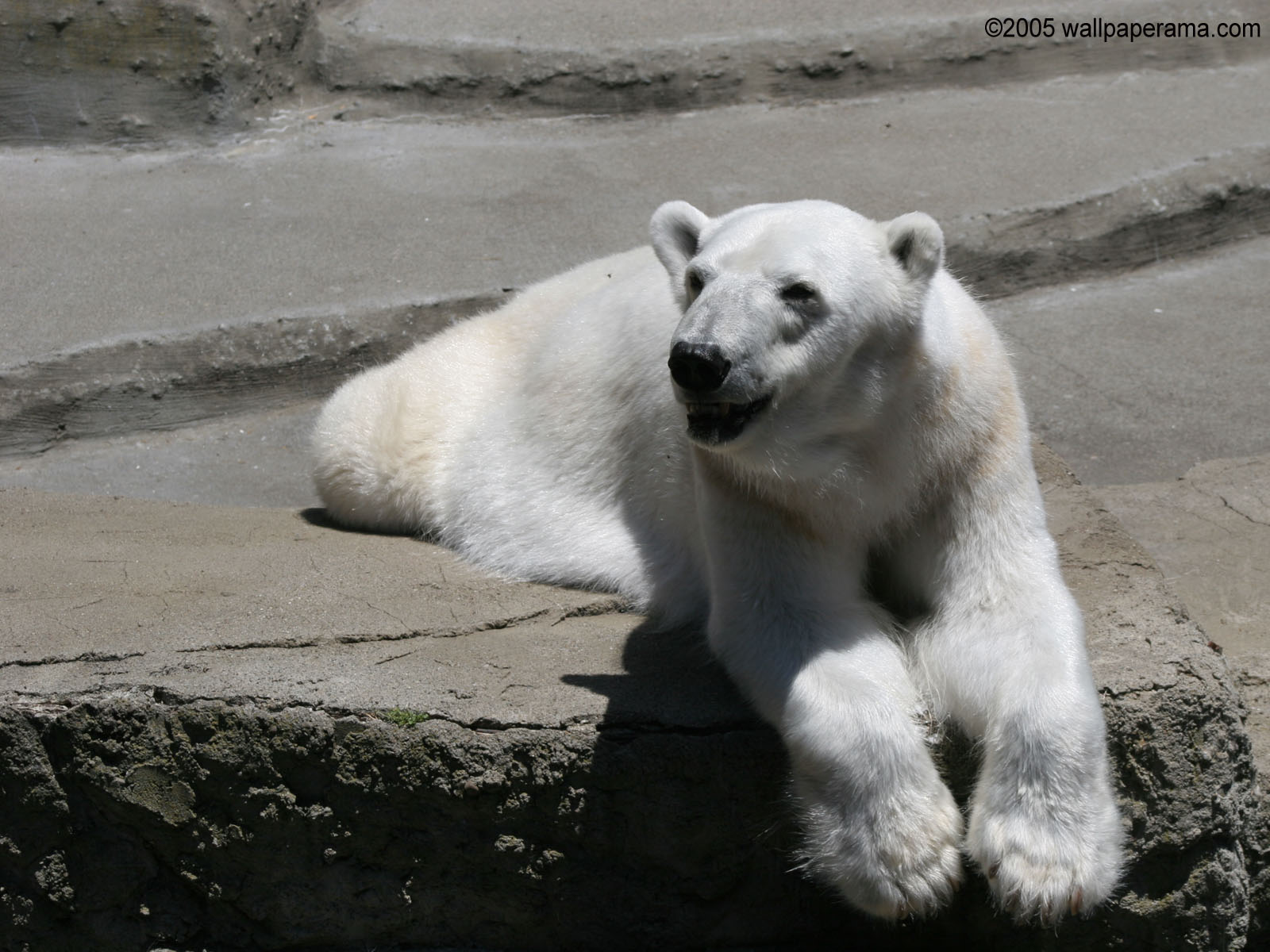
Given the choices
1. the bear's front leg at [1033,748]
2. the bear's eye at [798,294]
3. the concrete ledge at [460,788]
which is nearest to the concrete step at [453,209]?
the concrete ledge at [460,788]

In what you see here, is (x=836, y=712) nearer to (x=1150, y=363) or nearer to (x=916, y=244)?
(x=916, y=244)

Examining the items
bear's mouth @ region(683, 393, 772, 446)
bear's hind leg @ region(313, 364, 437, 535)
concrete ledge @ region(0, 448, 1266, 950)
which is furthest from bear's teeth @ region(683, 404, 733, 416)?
bear's hind leg @ region(313, 364, 437, 535)

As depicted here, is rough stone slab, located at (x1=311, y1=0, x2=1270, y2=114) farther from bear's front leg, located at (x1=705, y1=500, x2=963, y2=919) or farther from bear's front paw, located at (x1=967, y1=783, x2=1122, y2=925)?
bear's front paw, located at (x1=967, y1=783, x2=1122, y2=925)

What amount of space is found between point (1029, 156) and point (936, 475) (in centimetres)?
426

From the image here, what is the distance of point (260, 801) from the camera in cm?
257

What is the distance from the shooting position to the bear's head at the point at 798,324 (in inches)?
84.3

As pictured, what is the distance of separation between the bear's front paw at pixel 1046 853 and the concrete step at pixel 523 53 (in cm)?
535

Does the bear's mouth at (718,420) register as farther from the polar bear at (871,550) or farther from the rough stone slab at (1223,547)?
the rough stone slab at (1223,547)

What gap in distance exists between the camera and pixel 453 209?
5.86 metres

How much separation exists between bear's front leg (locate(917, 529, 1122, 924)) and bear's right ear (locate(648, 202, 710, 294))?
34.0 inches

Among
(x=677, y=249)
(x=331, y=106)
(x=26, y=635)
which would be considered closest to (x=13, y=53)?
(x=331, y=106)

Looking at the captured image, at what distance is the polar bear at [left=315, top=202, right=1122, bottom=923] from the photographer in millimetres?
2156

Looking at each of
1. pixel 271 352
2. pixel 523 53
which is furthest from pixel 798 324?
pixel 523 53

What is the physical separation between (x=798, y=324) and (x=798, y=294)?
5 cm
